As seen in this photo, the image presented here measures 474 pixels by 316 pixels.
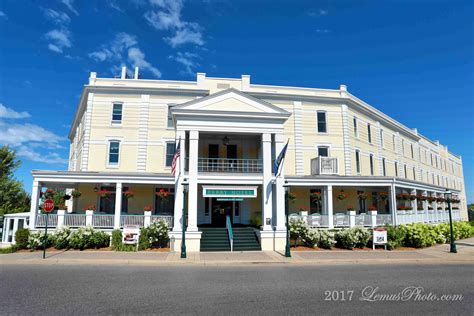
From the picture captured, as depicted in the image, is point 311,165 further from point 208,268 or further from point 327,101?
point 208,268

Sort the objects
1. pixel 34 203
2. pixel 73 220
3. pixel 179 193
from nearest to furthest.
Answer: pixel 179 193 → pixel 34 203 → pixel 73 220

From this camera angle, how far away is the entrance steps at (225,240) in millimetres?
16484

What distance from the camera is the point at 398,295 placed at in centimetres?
802

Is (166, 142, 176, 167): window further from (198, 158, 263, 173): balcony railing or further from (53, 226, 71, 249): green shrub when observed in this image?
(53, 226, 71, 249): green shrub

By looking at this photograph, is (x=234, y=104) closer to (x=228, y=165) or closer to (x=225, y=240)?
(x=228, y=165)

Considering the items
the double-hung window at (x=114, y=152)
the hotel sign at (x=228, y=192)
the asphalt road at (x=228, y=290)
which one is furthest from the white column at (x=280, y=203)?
the double-hung window at (x=114, y=152)

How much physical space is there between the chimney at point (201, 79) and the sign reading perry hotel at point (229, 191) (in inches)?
358

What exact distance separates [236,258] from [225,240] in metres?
3.16

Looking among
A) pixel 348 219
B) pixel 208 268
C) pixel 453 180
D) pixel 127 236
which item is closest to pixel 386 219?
pixel 348 219

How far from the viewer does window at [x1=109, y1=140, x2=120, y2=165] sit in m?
21.3

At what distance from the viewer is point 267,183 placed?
17578 mm

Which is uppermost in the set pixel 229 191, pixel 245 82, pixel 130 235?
pixel 245 82

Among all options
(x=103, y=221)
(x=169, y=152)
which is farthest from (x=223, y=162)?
(x=103, y=221)

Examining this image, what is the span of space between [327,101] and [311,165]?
5.46 m
